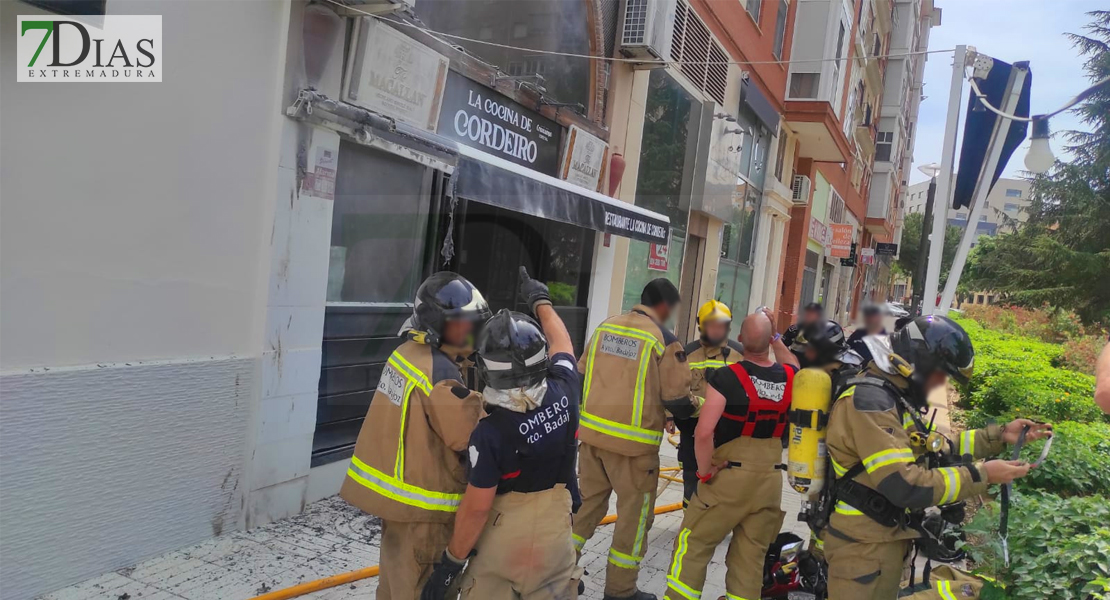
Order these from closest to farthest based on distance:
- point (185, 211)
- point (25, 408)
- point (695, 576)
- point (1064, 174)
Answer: point (25, 408) < point (695, 576) < point (185, 211) < point (1064, 174)

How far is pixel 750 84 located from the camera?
13469 mm

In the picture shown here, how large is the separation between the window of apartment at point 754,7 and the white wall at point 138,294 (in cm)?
1097

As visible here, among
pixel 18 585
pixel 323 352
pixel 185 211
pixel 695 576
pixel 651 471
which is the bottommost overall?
pixel 18 585

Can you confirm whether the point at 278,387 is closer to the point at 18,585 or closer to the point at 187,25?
the point at 18,585

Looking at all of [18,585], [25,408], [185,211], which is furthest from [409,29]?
[18,585]

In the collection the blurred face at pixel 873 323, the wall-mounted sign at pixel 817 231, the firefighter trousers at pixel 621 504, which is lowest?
the firefighter trousers at pixel 621 504

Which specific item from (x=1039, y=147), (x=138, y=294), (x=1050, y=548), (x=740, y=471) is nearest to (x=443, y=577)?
(x=740, y=471)

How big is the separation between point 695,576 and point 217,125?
11.8 ft

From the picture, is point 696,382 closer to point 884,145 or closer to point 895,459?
point 895,459

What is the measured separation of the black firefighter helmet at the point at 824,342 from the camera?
2.97 meters

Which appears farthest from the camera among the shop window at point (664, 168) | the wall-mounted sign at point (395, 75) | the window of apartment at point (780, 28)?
the window of apartment at point (780, 28)

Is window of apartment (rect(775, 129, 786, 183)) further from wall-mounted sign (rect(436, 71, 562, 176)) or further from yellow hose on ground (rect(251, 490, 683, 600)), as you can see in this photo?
yellow hose on ground (rect(251, 490, 683, 600))

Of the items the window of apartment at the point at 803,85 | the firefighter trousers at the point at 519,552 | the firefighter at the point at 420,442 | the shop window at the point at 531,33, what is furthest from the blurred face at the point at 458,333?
the window of apartment at the point at 803,85

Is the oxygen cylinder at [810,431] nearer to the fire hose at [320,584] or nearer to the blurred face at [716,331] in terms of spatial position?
the blurred face at [716,331]
